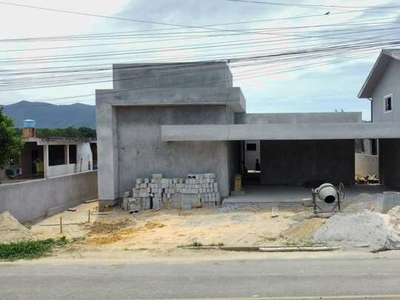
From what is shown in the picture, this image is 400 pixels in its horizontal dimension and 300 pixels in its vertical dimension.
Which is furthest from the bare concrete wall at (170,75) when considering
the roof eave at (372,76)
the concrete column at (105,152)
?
the roof eave at (372,76)

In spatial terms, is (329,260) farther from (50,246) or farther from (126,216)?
(126,216)

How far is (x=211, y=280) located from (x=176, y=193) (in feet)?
37.2

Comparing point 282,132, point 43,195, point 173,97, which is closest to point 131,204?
point 43,195

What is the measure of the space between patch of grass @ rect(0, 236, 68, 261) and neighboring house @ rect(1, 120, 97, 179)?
1843cm

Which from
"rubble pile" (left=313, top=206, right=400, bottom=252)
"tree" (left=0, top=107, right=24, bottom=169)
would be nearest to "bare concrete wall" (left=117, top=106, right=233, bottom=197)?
"tree" (left=0, top=107, right=24, bottom=169)

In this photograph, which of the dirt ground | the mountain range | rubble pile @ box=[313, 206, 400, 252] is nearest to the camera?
rubble pile @ box=[313, 206, 400, 252]

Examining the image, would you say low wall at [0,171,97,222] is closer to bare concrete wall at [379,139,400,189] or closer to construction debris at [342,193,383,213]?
construction debris at [342,193,383,213]

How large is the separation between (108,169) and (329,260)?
11.8 metres

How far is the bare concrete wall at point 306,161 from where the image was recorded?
2481cm

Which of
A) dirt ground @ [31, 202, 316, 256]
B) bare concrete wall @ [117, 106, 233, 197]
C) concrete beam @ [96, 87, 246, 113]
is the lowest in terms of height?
dirt ground @ [31, 202, 316, 256]

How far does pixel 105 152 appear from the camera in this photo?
19.9m

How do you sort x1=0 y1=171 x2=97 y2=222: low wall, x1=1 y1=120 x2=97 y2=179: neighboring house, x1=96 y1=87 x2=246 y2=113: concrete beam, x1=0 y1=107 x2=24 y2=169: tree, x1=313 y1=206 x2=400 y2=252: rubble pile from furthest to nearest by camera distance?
x1=1 y1=120 x2=97 y2=179: neighboring house < x1=96 y1=87 x2=246 y2=113: concrete beam < x1=0 y1=107 x2=24 y2=169: tree < x1=0 y1=171 x2=97 y2=222: low wall < x1=313 y1=206 x2=400 y2=252: rubble pile

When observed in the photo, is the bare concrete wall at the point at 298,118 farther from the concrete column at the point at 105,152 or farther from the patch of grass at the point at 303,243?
the patch of grass at the point at 303,243

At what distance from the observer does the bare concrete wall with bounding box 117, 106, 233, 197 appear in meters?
20.0
